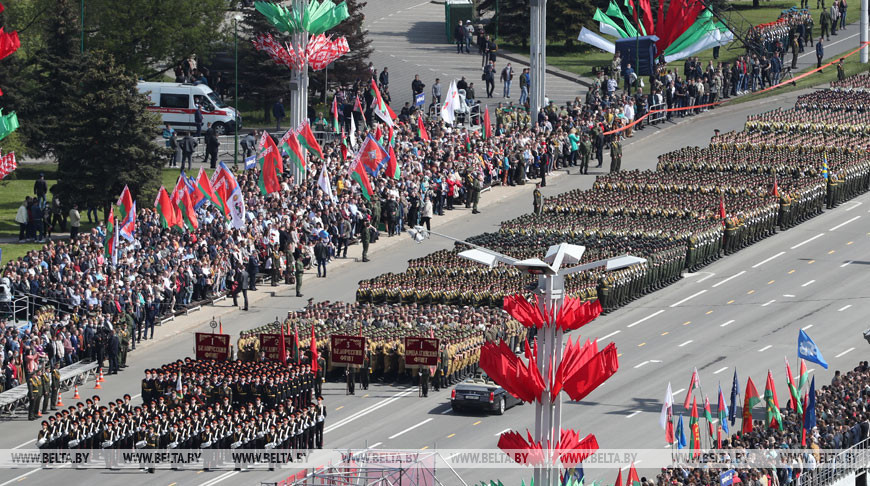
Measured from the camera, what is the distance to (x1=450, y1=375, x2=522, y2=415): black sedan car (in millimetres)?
42750

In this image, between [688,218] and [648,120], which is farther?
[648,120]

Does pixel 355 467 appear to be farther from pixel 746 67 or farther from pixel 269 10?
pixel 746 67

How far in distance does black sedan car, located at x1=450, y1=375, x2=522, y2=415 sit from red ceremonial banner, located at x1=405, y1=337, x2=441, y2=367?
1816 mm

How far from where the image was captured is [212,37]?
3024 inches

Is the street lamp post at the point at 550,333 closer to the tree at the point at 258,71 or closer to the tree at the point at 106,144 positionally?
the tree at the point at 106,144

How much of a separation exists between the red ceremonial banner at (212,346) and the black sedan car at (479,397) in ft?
20.4

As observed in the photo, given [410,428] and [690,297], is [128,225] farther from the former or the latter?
[690,297]

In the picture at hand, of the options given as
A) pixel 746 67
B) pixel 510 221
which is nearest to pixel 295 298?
pixel 510 221

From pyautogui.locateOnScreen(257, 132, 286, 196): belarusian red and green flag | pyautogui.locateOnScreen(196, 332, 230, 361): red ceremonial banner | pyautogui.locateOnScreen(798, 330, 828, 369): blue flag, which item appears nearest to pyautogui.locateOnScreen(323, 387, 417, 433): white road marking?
pyautogui.locateOnScreen(196, 332, 230, 361): red ceremonial banner

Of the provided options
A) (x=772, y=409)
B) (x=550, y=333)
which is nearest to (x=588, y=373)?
(x=550, y=333)

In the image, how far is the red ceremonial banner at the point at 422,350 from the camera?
45.0m

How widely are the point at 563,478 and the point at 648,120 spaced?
142ft

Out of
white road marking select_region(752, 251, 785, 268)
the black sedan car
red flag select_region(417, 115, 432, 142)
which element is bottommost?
the black sedan car

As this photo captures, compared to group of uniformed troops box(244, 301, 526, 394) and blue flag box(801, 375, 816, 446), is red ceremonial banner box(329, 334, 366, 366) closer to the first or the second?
group of uniformed troops box(244, 301, 526, 394)
